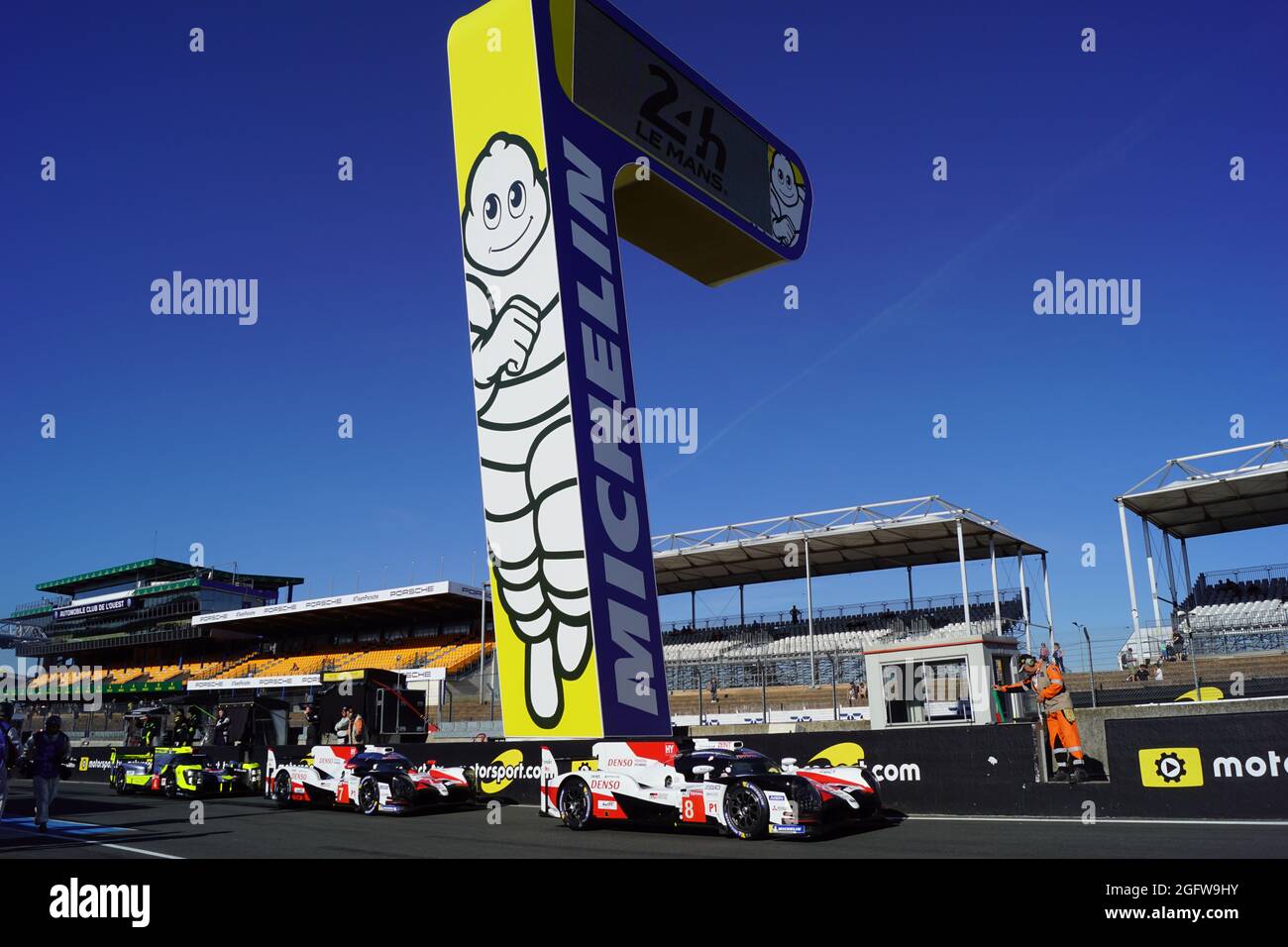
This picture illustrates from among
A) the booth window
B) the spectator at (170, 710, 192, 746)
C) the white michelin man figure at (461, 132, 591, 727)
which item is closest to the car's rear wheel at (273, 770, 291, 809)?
the white michelin man figure at (461, 132, 591, 727)

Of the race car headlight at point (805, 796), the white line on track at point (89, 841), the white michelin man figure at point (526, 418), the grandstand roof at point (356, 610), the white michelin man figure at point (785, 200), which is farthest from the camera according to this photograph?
the grandstand roof at point (356, 610)

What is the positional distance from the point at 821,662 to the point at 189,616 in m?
52.2

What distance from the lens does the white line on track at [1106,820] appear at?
10891 mm

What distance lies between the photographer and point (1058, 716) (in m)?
12.6

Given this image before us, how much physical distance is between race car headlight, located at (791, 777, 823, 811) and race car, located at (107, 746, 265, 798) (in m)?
14.2

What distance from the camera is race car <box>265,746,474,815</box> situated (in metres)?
15.4

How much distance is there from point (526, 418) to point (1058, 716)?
9954 mm

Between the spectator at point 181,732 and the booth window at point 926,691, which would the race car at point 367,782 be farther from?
the spectator at point 181,732

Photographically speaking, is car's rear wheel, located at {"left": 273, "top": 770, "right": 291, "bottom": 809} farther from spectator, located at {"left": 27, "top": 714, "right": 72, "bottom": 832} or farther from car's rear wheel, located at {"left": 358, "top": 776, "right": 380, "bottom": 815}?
spectator, located at {"left": 27, "top": 714, "right": 72, "bottom": 832}

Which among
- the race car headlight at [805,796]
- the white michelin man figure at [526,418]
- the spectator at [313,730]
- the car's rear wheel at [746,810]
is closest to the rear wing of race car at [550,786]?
the white michelin man figure at [526,418]

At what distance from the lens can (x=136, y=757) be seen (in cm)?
2125

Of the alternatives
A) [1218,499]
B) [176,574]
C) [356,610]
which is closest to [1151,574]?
[1218,499]
